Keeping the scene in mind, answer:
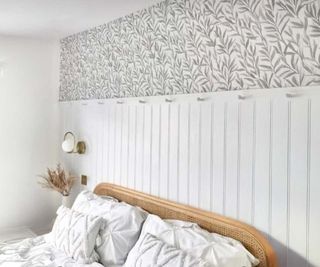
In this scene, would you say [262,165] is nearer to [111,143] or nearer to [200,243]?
[200,243]

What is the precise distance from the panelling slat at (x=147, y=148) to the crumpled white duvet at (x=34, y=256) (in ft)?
2.26

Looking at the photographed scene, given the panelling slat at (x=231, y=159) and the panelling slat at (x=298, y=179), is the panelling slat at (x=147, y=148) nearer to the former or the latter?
the panelling slat at (x=231, y=159)

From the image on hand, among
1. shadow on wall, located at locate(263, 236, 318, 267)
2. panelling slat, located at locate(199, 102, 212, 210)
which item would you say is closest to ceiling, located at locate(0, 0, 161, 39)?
panelling slat, located at locate(199, 102, 212, 210)

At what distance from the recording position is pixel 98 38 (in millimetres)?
3430

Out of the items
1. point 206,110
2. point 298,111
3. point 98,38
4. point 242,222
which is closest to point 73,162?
point 98,38

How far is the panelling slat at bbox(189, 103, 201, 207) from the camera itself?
7.89 ft

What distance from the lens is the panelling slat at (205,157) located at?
7.64ft

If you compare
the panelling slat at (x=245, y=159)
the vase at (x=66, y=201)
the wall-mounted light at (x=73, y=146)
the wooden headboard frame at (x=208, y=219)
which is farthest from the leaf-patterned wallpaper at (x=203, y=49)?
the vase at (x=66, y=201)

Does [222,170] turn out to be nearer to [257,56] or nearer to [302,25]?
[257,56]

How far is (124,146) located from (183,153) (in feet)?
2.32

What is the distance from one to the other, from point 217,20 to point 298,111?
0.78 metres

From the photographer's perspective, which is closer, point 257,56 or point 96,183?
point 257,56

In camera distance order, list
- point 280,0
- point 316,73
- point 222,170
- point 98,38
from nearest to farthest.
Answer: point 316,73 < point 280,0 < point 222,170 < point 98,38

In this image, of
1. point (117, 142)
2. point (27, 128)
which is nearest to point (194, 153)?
point (117, 142)
